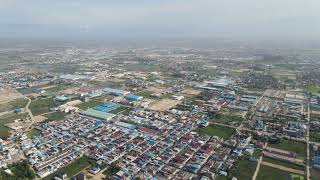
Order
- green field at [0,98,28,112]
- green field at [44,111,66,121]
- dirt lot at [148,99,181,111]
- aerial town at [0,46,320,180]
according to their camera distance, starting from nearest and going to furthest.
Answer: aerial town at [0,46,320,180], green field at [44,111,66,121], green field at [0,98,28,112], dirt lot at [148,99,181,111]

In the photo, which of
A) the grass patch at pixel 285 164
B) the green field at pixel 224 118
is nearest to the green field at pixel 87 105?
the green field at pixel 224 118

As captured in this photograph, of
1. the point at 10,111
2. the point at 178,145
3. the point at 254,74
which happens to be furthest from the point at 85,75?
the point at 178,145

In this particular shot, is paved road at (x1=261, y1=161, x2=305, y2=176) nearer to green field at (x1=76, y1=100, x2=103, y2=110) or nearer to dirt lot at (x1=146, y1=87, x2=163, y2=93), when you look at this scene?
green field at (x1=76, y1=100, x2=103, y2=110)

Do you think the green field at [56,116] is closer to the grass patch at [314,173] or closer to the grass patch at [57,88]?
the grass patch at [57,88]

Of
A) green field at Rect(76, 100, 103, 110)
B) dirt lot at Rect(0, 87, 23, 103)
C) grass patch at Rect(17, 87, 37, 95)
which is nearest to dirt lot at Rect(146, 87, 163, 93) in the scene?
green field at Rect(76, 100, 103, 110)

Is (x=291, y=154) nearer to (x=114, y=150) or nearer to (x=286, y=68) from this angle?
(x=114, y=150)

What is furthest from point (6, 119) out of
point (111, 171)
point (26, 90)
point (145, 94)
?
point (145, 94)
